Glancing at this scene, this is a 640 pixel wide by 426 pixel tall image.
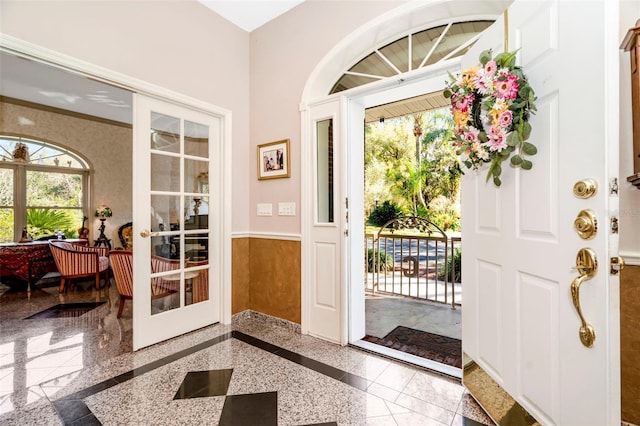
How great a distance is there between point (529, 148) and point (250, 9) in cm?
289

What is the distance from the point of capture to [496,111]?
1351 millimetres

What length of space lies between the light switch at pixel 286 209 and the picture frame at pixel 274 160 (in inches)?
11.5

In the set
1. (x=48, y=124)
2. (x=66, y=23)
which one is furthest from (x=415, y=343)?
(x=48, y=124)

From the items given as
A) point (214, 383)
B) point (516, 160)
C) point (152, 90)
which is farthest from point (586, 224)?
point (152, 90)

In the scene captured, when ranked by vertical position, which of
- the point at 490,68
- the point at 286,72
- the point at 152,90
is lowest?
the point at 490,68

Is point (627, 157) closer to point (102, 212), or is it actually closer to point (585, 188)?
point (585, 188)

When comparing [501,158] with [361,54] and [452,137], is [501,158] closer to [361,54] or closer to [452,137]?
[452,137]

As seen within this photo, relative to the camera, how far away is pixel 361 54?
8.66ft

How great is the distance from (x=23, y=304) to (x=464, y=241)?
5.31m

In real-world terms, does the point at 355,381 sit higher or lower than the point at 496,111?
lower

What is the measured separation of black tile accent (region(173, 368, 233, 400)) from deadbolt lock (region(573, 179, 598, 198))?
7.11ft

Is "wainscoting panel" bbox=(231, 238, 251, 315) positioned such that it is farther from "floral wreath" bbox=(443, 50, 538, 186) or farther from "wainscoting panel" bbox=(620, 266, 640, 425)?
"wainscoting panel" bbox=(620, 266, 640, 425)

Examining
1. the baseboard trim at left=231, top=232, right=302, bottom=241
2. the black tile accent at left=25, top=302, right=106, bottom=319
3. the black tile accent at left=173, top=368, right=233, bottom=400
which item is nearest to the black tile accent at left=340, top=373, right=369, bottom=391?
the black tile accent at left=173, top=368, right=233, bottom=400

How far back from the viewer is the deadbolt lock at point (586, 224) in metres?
1.06
